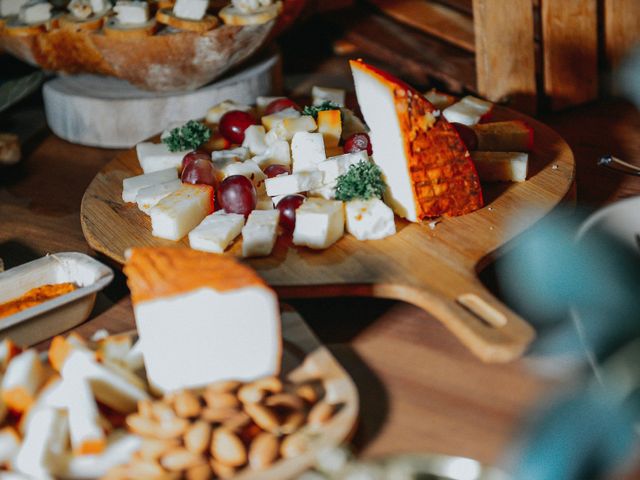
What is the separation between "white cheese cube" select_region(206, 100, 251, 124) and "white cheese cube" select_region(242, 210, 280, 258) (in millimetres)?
488

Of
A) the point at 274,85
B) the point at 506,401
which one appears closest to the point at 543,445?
the point at 506,401

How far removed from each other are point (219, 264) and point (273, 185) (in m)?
0.43

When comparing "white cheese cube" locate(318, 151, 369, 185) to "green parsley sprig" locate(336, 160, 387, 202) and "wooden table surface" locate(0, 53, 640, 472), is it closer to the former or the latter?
"green parsley sprig" locate(336, 160, 387, 202)

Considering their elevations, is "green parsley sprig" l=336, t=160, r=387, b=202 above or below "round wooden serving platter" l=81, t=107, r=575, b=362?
above

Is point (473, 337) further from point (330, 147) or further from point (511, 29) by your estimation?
point (511, 29)

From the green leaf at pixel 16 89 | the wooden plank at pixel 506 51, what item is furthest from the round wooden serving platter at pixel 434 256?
the green leaf at pixel 16 89

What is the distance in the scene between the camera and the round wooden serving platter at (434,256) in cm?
118

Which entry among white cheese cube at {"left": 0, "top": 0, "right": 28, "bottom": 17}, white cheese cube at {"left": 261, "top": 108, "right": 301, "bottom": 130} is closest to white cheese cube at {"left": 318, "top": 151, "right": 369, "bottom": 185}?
white cheese cube at {"left": 261, "top": 108, "right": 301, "bottom": 130}

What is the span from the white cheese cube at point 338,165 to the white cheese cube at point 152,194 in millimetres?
266

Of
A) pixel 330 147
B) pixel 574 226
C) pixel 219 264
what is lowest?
pixel 574 226

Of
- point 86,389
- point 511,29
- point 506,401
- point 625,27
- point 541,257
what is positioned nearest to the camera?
point 86,389

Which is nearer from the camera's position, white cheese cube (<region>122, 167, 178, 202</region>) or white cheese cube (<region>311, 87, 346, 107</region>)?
white cheese cube (<region>122, 167, 178, 202</region>)

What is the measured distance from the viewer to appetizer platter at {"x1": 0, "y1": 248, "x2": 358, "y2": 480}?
3.21ft

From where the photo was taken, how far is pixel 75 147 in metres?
2.09
